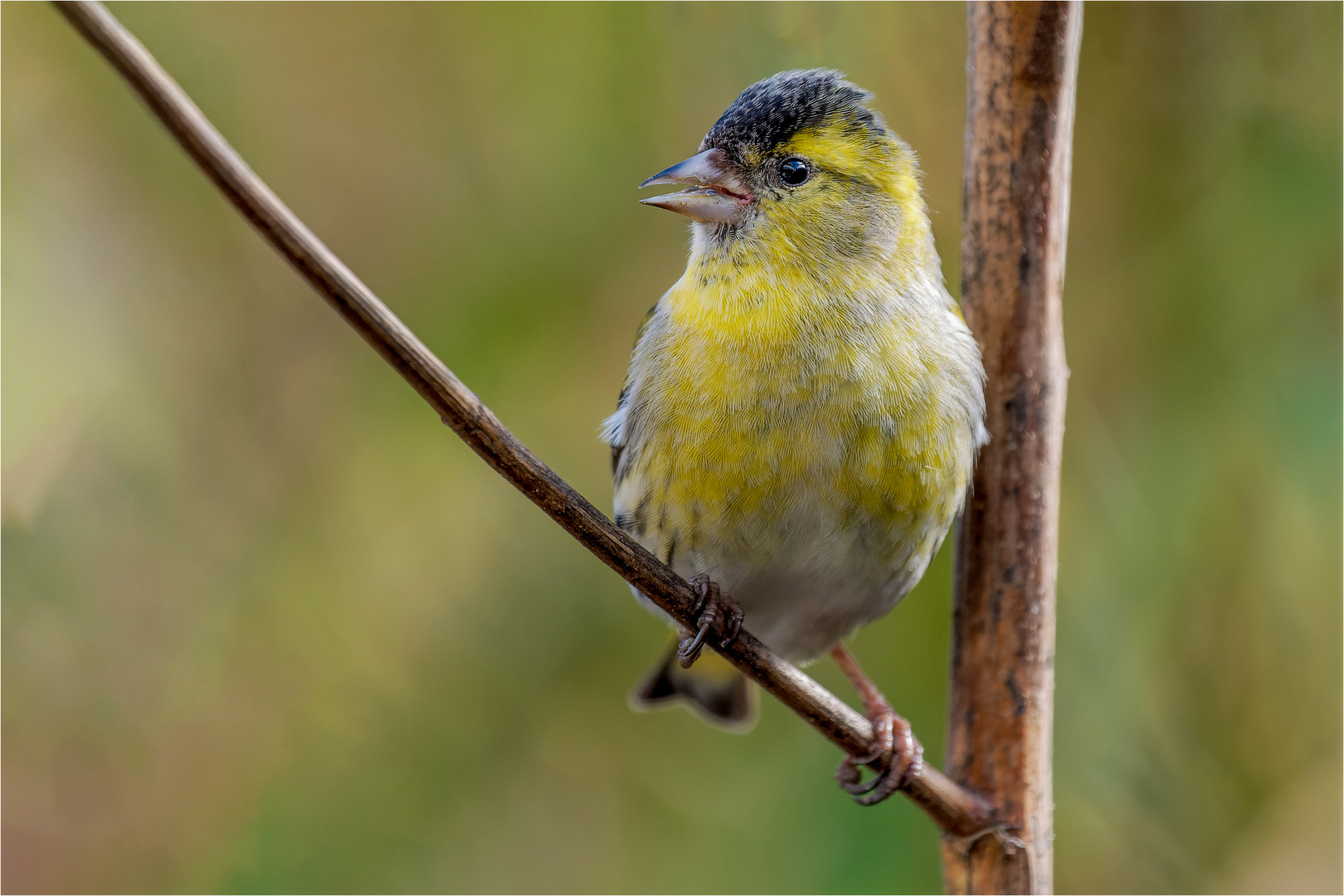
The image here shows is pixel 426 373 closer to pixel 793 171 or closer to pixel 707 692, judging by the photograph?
pixel 793 171

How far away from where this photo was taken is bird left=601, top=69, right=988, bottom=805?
1.65m

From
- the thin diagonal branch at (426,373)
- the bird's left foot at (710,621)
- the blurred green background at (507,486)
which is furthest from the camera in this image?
the blurred green background at (507,486)

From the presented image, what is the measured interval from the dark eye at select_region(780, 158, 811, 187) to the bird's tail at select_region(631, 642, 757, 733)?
1045mm

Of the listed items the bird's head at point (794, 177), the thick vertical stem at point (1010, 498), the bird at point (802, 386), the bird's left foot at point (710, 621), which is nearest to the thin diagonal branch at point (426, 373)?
the bird's left foot at point (710, 621)

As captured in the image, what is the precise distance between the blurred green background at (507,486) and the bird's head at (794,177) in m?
0.89

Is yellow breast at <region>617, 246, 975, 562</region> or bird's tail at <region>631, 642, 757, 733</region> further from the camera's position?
bird's tail at <region>631, 642, 757, 733</region>

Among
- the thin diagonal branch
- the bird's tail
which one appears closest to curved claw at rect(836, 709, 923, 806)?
the thin diagonal branch

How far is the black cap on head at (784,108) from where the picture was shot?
1834 mm

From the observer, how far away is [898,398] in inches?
66.2

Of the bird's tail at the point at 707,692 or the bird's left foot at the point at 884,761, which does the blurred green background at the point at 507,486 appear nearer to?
the bird's tail at the point at 707,692

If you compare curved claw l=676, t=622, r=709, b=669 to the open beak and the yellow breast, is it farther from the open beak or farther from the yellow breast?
the open beak

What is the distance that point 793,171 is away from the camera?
72.6 inches

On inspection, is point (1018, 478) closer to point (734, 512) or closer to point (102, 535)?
point (734, 512)

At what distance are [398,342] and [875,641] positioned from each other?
173 cm
